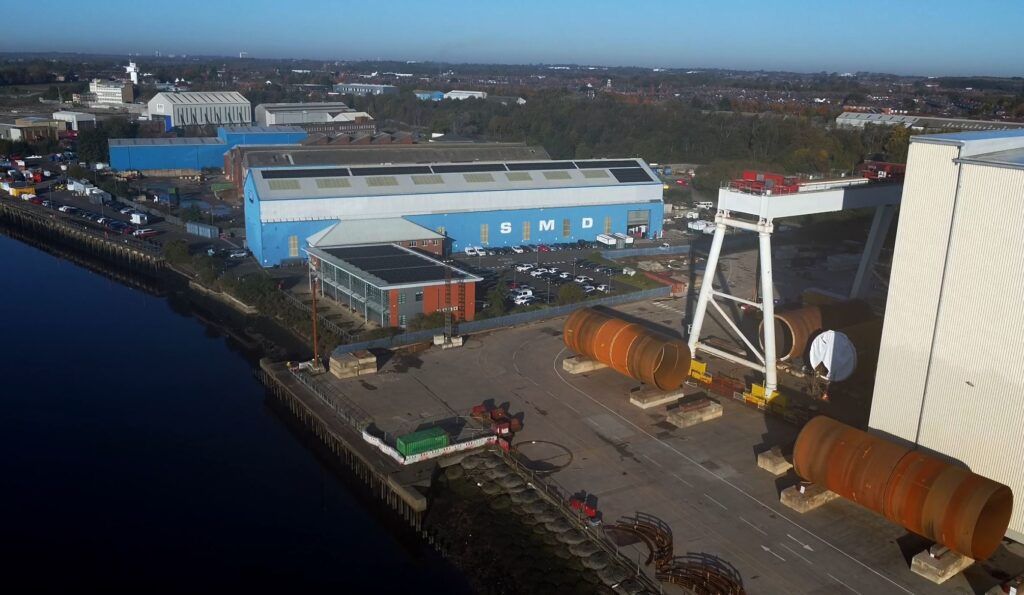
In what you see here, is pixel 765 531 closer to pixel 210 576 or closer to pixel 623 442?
pixel 623 442

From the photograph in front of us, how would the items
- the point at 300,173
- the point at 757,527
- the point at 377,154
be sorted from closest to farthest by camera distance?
the point at 757,527 < the point at 300,173 < the point at 377,154

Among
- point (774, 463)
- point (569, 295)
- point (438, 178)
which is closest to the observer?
point (774, 463)

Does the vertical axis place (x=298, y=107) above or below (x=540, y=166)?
above

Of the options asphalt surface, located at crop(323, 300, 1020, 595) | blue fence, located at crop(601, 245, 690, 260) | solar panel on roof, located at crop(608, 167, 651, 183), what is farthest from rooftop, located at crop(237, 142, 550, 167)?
asphalt surface, located at crop(323, 300, 1020, 595)

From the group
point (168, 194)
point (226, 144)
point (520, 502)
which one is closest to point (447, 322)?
point (520, 502)

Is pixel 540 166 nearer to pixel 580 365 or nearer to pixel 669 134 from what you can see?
pixel 580 365

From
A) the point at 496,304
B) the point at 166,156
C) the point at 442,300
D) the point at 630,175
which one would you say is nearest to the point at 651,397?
the point at 496,304
